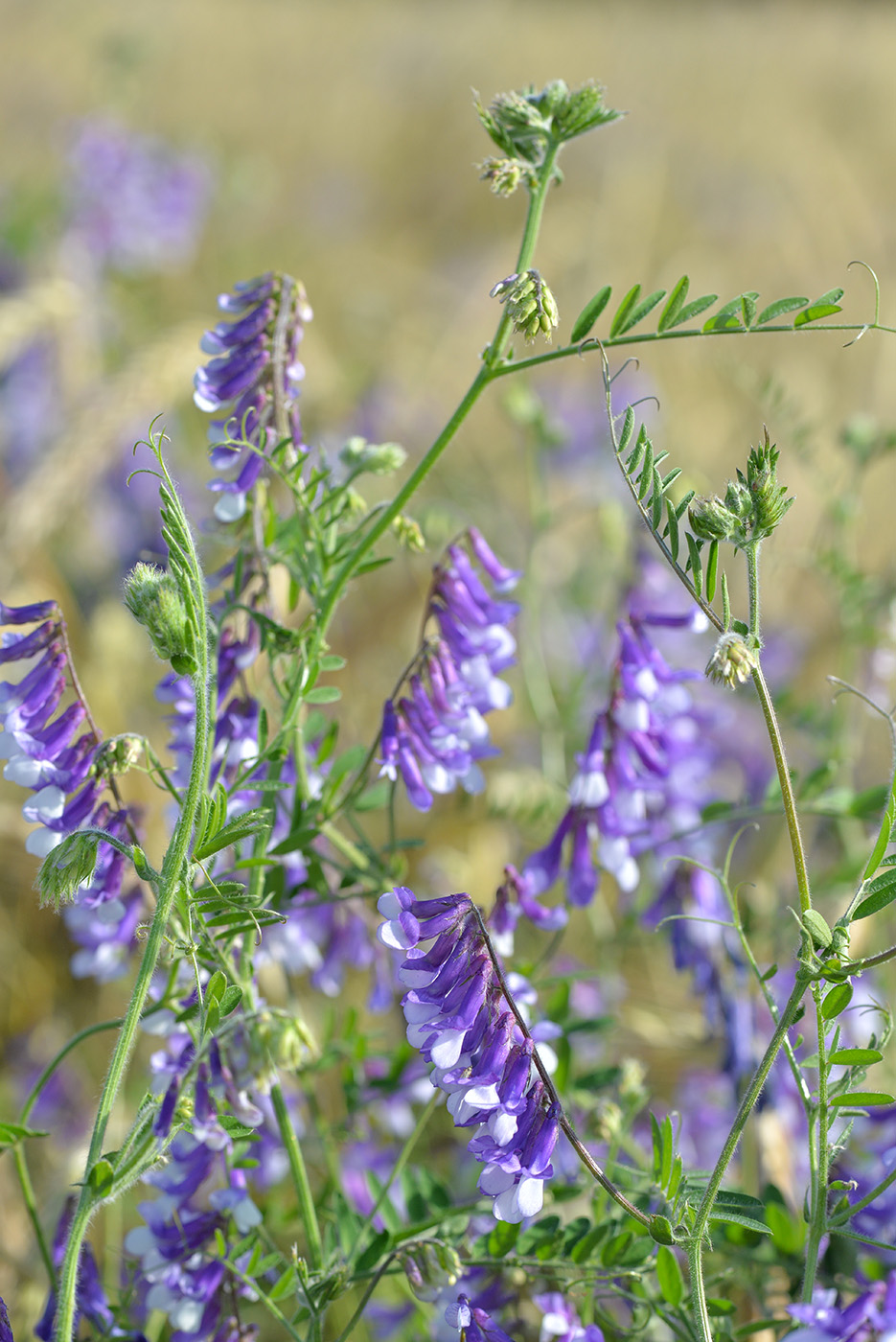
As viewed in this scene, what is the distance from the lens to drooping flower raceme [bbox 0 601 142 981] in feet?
3.36

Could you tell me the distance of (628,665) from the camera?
1304 millimetres

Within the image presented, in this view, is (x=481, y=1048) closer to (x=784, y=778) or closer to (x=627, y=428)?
(x=784, y=778)

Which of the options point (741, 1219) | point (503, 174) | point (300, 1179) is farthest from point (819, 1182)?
point (503, 174)

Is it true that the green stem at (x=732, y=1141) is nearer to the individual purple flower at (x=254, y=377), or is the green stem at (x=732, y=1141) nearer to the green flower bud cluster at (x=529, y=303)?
the green flower bud cluster at (x=529, y=303)

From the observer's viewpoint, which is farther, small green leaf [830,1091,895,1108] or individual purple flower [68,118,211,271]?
individual purple flower [68,118,211,271]

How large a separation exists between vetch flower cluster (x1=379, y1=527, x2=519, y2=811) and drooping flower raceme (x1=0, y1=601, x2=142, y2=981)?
0.27m

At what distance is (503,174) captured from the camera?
3.13 feet

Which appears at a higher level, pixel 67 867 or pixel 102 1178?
pixel 67 867

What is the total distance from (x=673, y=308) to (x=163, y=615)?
506mm

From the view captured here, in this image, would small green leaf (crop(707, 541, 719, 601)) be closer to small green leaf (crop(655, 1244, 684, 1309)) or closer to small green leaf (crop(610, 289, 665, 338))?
small green leaf (crop(610, 289, 665, 338))

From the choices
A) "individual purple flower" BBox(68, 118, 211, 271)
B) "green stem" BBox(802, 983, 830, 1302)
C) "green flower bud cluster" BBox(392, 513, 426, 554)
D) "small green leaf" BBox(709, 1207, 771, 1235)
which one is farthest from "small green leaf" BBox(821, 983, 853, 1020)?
"individual purple flower" BBox(68, 118, 211, 271)

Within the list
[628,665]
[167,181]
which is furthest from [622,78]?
[628,665]

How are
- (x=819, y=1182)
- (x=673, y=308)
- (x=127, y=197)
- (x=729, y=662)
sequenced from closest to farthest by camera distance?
(x=729, y=662) → (x=819, y=1182) → (x=673, y=308) → (x=127, y=197)

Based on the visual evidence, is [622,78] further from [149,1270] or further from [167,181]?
[149,1270]
